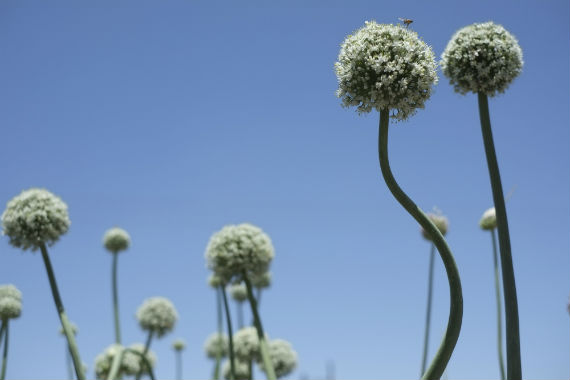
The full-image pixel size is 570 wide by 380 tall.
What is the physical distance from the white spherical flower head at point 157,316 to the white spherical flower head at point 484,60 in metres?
8.19

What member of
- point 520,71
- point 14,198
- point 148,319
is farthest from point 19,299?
point 520,71

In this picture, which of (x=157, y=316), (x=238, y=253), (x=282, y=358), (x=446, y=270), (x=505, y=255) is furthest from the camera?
(x=282, y=358)

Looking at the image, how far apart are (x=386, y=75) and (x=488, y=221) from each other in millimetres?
6615

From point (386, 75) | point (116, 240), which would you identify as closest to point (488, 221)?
point (386, 75)

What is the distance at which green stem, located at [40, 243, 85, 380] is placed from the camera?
16.8 ft

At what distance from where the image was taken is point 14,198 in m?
6.39

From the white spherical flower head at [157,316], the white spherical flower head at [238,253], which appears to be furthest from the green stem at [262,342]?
the white spherical flower head at [157,316]

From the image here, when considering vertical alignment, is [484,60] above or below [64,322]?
above

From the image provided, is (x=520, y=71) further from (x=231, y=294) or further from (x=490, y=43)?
(x=231, y=294)

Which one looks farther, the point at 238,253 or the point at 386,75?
the point at 238,253

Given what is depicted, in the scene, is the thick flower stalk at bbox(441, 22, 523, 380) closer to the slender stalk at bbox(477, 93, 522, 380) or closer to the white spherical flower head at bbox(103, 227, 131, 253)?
the slender stalk at bbox(477, 93, 522, 380)

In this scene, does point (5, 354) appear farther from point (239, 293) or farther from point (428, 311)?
point (428, 311)

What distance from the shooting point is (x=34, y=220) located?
20.2 feet

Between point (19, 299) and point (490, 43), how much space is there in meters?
8.38
